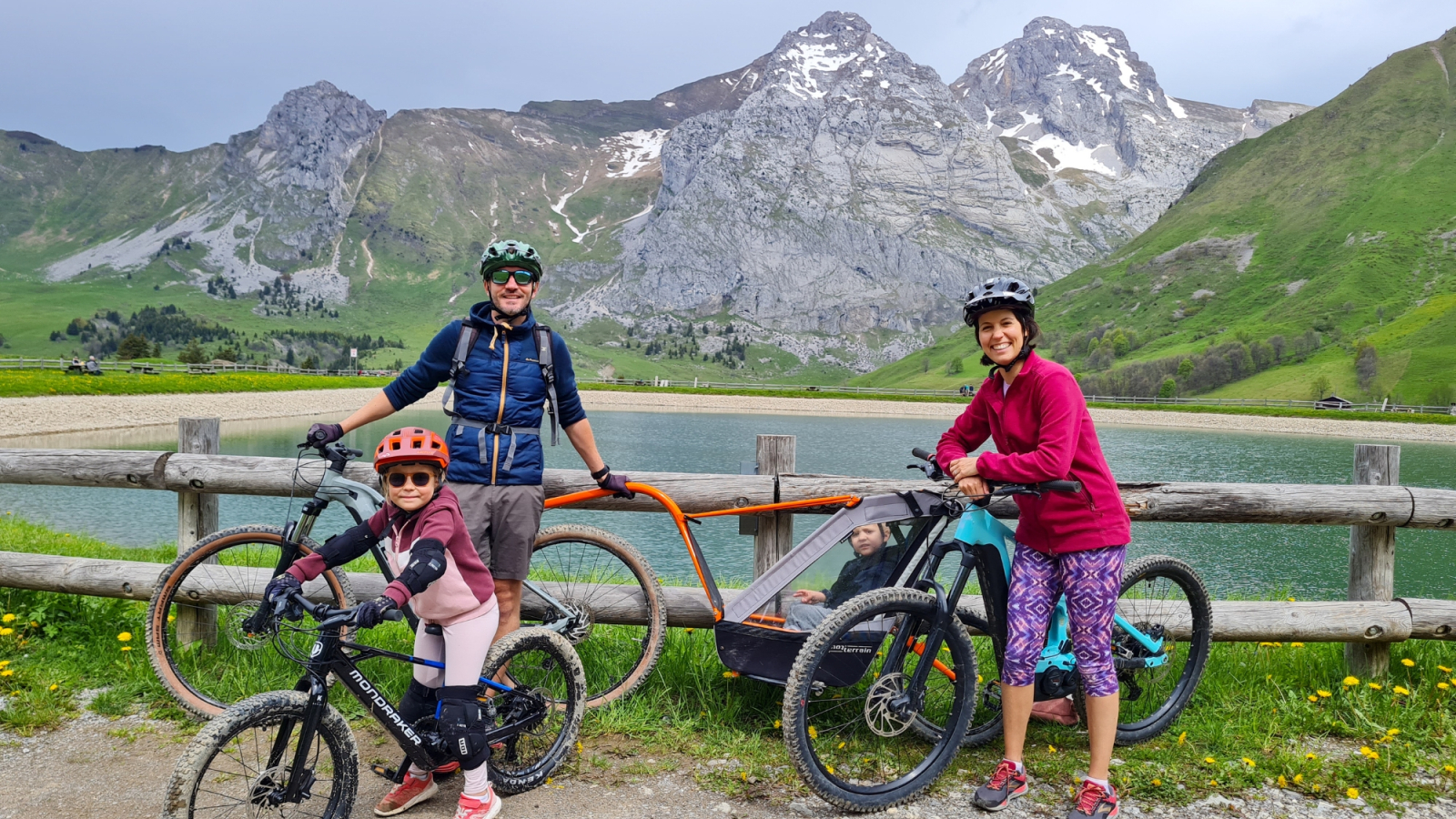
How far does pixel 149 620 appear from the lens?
16.7 feet

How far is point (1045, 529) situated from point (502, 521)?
2975 mm

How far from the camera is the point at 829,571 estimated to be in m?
4.59

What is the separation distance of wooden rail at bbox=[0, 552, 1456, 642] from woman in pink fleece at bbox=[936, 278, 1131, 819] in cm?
127

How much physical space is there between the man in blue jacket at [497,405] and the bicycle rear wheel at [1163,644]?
3.42 meters

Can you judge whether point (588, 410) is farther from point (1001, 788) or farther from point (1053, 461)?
point (1053, 461)

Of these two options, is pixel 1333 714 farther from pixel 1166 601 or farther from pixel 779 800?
pixel 779 800

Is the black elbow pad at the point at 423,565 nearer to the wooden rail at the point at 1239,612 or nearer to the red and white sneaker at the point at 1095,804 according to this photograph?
the wooden rail at the point at 1239,612

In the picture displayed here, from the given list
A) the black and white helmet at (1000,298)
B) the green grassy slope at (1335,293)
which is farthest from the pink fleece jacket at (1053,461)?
the green grassy slope at (1335,293)

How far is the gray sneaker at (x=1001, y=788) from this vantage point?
407 centimetres

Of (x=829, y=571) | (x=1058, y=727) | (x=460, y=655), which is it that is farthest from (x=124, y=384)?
(x=1058, y=727)

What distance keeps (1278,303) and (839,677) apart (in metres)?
203

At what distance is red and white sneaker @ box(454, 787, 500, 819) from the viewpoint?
382cm

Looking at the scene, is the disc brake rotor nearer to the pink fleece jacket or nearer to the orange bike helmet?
the pink fleece jacket

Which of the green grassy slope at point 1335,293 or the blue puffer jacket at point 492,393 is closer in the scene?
the blue puffer jacket at point 492,393
